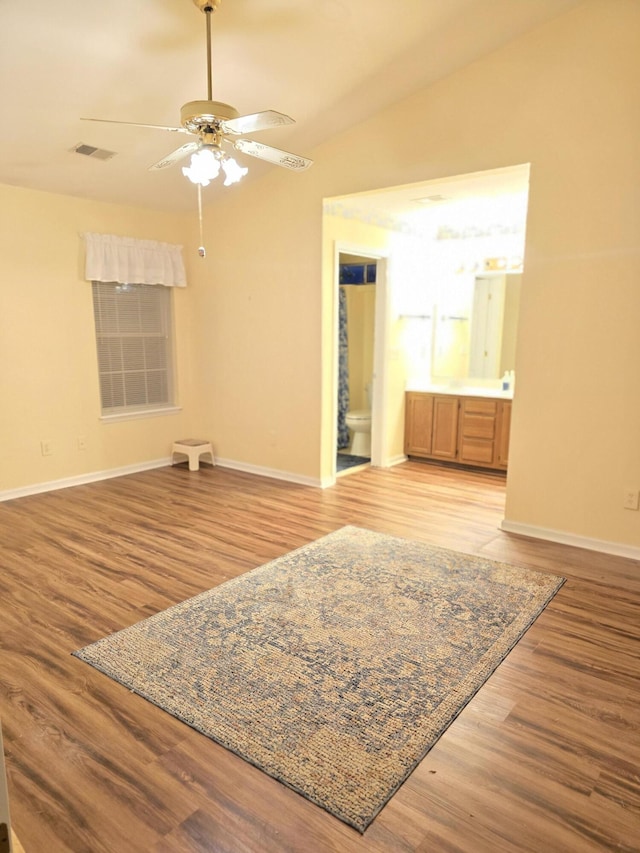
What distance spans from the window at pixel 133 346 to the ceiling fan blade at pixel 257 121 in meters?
3.07

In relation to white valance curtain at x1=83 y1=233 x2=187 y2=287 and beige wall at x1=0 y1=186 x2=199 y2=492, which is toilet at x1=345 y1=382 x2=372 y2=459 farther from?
beige wall at x1=0 y1=186 x2=199 y2=492

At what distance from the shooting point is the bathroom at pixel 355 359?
6184mm

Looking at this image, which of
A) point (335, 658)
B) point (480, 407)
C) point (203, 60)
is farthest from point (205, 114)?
point (480, 407)

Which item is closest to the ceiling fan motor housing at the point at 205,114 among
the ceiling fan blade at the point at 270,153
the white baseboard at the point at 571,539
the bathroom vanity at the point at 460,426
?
the ceiling fan blade at the point at 270,153

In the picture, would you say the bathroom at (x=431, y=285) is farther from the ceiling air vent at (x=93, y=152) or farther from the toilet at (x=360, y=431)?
the ceiling air vent at (x=93, y=152)

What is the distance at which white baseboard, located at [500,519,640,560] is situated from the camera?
3.49 meters

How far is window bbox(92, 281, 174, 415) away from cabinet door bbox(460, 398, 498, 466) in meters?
3.19

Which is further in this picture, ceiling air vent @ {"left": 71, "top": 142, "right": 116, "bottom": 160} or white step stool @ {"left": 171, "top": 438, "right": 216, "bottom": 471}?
white step stool @ {"left": 171, "top": 438, "right": 216, "bottom": 471}

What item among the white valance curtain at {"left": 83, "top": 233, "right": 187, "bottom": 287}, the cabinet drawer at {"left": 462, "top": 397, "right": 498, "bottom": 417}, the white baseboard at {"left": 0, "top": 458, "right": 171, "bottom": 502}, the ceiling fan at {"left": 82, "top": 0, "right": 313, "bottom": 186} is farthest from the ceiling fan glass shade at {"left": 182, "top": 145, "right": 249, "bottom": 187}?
the cabinet drawer at {"left": 462, "top": 397, "right": 498, "bottom": 417}

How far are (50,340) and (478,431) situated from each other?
13.8ft

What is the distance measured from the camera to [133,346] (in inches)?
216

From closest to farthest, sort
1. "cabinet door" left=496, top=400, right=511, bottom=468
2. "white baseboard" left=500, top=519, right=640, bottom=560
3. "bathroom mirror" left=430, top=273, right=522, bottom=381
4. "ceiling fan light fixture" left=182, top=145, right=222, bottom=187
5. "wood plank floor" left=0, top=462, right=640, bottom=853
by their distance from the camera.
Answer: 1. "wood plank floor" left=0, top=462, right=640, bottom=853
2. "ceiling fan light fixture" left=182, top=145, right=222, bottom=187
3. "white baseboard" left=500, top=519, right=640, bottom=560
4. "cabinet door" left=496, top=400, right=511, bottom=468
5. "bathroom mirror" left=430, top=273, right=522, bottom=381

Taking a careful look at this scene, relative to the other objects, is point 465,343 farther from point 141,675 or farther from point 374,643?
point 141,675

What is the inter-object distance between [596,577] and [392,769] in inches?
78.9
